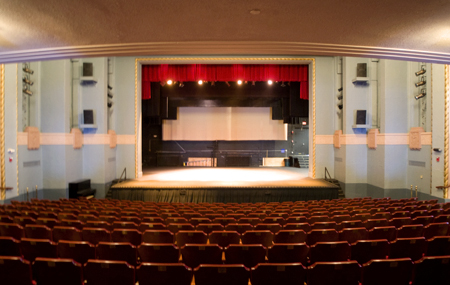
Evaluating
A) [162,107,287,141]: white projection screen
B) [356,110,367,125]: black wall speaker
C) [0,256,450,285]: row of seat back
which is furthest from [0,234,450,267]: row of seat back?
[162,107,287,141]: white projection screen

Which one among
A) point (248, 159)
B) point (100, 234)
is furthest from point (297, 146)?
point (100, 234)

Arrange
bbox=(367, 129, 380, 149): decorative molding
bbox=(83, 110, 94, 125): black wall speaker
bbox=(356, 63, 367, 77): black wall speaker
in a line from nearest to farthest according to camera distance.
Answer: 1. bbox=(367, 129, 380, 149): decorative molding
2. bbox=(83, 110, 94, 125): black wall speaker
3. bbox=(356, 63, 367, 77): black wall speaker

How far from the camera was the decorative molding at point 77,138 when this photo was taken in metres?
10.4

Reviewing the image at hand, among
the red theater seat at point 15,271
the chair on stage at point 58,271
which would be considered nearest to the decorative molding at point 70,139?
the red theater seat at point 15,271

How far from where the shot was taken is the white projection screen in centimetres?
1756

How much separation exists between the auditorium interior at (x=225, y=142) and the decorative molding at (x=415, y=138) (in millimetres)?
57

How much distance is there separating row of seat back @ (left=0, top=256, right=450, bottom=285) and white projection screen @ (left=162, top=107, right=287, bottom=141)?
1522 cm

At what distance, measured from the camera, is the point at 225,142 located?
58.4ft

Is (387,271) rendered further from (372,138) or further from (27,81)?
(27,81)

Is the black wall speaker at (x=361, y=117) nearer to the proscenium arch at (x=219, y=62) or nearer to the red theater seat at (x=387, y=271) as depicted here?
the proscenium arch at (x=219, y=62)

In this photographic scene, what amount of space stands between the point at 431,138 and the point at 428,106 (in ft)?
3.42

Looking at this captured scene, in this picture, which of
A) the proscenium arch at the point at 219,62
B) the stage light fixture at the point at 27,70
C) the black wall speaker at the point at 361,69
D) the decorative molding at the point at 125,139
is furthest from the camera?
A: the decorative molding at the point at 125,139

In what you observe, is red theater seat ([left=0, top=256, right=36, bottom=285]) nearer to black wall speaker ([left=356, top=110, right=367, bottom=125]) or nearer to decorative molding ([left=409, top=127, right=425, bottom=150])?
decorative molding ([left=409, top=127, right=425, bottom=150])

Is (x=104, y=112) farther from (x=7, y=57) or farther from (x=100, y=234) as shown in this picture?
(x=100, y=234)
